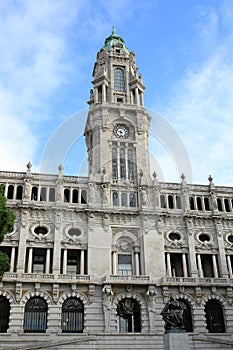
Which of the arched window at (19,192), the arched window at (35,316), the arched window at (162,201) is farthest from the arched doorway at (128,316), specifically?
the arched window at (19,192)

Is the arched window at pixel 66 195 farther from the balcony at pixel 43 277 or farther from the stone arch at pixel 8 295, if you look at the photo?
the stone arch at pixel 8 295

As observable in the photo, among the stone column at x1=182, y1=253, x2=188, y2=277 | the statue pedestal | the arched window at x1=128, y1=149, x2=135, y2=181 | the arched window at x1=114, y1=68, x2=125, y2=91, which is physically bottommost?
the statue pedestal

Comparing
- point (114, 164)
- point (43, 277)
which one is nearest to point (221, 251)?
point (114, 164)

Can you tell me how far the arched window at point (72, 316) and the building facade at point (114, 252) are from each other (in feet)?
0.35

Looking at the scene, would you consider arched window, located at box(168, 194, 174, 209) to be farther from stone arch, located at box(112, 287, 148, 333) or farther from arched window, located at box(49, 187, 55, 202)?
arched window, located at box(49, 187, 55, 202)

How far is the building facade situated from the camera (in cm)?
4125

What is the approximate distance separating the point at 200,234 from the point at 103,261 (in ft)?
44.9

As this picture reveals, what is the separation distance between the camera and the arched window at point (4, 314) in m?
40.5

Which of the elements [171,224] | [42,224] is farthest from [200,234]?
[42,224]

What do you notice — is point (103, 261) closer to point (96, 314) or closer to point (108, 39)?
point (96, 314)

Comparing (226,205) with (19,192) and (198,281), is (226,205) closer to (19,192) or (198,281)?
(198,281)

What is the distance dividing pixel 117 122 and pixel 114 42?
65.0 ft

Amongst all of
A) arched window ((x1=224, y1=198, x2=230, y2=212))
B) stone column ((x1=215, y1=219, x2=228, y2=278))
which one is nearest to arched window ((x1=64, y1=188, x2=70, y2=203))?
stone column ((x1=215, y1=219, x2=228, y2=278))

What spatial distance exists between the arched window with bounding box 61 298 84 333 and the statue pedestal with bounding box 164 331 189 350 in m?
16.3
